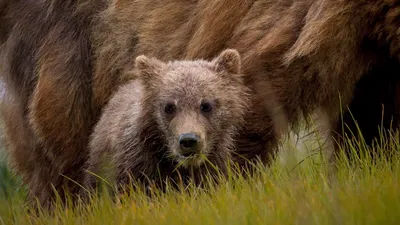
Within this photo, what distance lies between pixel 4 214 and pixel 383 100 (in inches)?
110

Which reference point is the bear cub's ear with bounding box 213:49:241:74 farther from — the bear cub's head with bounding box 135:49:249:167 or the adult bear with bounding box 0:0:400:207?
the adult bear with bounding box 0:0:400:207

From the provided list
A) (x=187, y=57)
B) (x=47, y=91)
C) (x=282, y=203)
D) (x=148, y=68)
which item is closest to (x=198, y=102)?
(x=148, y=68)

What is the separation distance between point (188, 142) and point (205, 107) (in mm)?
457

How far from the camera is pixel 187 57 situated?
6.97 m

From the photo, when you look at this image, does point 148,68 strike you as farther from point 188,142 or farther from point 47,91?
point 47,91

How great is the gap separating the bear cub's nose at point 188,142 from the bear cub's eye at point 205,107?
397 mm

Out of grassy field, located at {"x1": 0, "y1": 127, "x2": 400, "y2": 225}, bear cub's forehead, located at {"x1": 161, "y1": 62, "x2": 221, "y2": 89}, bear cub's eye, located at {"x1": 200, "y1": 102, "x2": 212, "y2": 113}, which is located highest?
bear cub's forehead, located at {"x1": 161, "y1": 62, "x2": 221, "y2": 89}

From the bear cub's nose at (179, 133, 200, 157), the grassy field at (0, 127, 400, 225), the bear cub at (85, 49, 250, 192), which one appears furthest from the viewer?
the bear cub at (85, 49, 250, 192)

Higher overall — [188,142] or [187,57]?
[187,57]

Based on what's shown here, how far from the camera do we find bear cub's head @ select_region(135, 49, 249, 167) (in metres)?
5.71

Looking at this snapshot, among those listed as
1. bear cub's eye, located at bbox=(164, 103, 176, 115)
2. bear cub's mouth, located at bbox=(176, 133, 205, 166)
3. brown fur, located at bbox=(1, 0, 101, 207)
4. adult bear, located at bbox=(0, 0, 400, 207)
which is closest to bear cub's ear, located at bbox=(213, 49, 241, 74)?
adult bear, located at bbox=(0, 0, 400, 207)

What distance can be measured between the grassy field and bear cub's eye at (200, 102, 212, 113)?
0.62 metres

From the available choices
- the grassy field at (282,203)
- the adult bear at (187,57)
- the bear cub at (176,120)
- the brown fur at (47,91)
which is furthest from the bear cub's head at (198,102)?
the brown fur at (47,91)

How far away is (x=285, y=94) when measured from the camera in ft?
19.5
